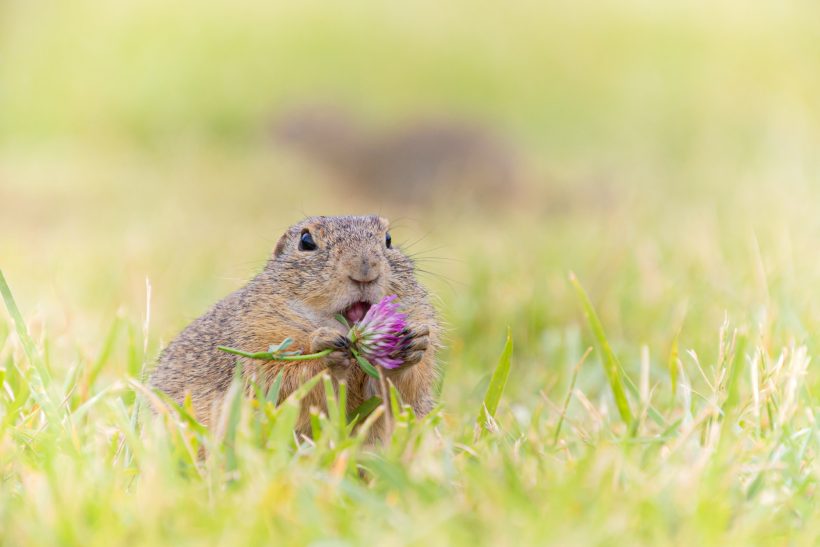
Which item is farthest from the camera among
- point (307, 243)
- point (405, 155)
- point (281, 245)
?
point (405, 155)

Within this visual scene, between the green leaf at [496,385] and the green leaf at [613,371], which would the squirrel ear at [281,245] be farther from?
the green leaf at [613,371]

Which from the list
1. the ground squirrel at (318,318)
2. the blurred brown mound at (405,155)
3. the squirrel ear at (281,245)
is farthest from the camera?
the blurred brown mound at (405,155)

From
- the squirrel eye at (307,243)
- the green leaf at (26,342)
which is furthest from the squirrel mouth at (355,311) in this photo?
the green leaf at (26,342)

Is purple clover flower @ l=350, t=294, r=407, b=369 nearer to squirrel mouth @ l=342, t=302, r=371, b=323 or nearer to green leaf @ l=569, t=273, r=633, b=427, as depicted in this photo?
squirrel mouth @ l=342, t=302, r=371, b=323

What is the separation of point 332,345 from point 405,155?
9.68 metres

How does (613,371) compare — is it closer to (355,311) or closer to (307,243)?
(355,311)

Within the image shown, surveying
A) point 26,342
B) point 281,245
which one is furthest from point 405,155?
point 26,342

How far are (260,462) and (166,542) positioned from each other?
29 cm

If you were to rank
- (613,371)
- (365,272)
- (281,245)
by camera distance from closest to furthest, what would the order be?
(613,371)
(365,272)
(281,245)

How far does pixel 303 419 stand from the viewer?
9.56ft

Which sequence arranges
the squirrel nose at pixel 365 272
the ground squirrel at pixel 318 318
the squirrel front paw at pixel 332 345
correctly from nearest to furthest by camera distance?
the squirrel front paw at pixel 332 345 < the ground squirrel at pixel 318 318 < the squirrel nose at pixel 365 272

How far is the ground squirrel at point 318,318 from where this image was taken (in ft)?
9.74

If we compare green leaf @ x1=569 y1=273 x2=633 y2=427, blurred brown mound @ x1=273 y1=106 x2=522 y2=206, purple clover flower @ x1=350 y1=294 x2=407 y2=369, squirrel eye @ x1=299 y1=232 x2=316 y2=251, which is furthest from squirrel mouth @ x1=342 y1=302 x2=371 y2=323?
blurred brown mound @ x1=273 y1=106 x2=522 y2=206

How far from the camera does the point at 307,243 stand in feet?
11.2
